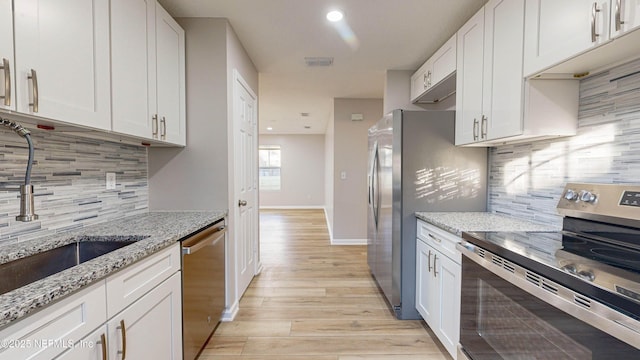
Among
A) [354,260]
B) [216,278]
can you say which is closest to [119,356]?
[216,278]

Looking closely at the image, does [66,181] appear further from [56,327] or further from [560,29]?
[560,29]

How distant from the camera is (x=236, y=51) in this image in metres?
2.49

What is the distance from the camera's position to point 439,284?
1908 millimetres

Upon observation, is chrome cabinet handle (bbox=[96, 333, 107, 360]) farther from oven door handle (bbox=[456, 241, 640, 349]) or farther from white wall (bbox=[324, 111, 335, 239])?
white wall (bbox=[324, 111, 335, 239])

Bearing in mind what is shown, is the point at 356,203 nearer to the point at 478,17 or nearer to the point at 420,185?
the point at 420,185

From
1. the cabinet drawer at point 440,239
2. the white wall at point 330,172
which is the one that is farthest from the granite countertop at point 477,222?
the white wall at point 330,172

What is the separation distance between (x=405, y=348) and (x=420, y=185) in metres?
1.18

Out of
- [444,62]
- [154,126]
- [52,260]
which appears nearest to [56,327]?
[52,260]

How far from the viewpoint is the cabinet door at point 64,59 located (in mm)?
1014

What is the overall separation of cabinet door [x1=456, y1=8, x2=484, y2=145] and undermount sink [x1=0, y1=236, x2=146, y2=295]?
2165 millimetres

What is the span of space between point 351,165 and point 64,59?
383 centimetres

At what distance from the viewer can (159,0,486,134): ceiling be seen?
206 centimetres

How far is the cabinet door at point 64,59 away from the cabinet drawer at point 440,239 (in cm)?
201

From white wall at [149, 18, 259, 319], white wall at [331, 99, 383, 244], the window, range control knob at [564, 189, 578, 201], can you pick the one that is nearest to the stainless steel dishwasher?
white wall at [149, 18, 259, 319]
